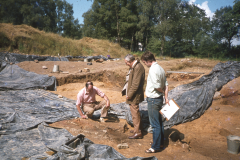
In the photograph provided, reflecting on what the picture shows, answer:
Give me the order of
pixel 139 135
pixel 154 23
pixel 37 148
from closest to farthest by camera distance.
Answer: pixel 37 148 → pixel 139 135 → pixel 154 23

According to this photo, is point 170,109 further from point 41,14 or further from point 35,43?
point 41,14

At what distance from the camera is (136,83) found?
324 cm

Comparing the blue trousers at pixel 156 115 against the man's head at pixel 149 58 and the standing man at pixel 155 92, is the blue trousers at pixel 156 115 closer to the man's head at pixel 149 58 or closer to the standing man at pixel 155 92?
the standing man at pixel 155 92

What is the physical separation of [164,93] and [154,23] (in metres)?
24.6

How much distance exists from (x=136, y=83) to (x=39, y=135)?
2251mm

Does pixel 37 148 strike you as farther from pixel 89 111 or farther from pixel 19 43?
pixel 19 43

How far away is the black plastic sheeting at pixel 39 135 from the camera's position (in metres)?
2.59

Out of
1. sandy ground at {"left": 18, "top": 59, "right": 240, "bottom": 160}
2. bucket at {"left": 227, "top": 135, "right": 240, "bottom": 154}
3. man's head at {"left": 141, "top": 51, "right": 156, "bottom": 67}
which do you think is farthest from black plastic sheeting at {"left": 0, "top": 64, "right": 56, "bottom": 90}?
bucket at {"left": 227, "top": 135, "right": 240, "bottom": 154}

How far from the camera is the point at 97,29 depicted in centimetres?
2980

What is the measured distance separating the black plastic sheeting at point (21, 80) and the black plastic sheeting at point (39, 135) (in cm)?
155

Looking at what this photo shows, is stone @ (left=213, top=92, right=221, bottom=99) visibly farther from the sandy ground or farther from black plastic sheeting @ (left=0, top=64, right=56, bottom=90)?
black plastic sheeting @ (left=0, top=64, right=56, bottom=90)

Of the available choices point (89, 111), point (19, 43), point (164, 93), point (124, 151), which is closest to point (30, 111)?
point (89, 111)

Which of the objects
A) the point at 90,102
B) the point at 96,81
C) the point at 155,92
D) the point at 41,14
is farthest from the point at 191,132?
the point at 41,14

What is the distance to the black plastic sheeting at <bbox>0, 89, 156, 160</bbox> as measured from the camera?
102 inches
